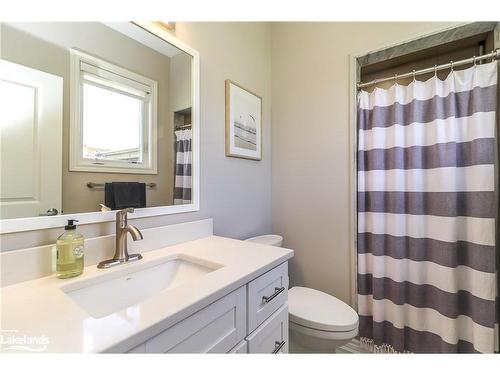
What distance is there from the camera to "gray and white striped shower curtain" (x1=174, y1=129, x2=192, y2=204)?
107cm

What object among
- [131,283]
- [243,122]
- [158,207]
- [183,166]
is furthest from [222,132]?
[131,283]

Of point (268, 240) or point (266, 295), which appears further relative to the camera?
point (268, 240)

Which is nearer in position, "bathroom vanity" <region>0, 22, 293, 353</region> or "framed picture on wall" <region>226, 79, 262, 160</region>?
"bathroom vanity" <region>0, 22, 293, 353</region>

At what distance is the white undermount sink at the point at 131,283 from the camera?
2.13ft

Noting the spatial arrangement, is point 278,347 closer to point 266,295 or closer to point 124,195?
point 266,295

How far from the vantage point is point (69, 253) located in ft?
2.16

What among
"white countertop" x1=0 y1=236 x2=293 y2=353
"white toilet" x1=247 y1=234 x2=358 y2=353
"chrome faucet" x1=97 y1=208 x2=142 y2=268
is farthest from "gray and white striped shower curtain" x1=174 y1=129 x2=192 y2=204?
"white toilet" x1=247 y1=234 x2=358 y2=353

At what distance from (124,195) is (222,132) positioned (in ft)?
2.19

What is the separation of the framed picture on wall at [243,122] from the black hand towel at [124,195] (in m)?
0.57

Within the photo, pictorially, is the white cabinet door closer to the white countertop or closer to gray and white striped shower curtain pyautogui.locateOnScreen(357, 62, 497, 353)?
the white countertop

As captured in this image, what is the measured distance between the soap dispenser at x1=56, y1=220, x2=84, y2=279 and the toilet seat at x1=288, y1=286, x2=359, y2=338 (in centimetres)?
98

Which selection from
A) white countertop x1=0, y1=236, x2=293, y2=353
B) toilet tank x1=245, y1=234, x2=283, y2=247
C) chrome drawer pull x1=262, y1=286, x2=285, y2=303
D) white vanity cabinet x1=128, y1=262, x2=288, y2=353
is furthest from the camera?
toilet tank x1=245, y1=234, x2=283, y2=247
